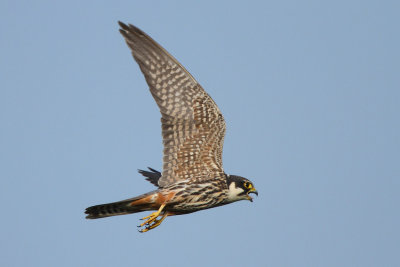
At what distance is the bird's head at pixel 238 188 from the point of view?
1098 centimetres

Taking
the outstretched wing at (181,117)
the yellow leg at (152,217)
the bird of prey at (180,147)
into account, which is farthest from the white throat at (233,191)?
the yellow leg at (152,217)

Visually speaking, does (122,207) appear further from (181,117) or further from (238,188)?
(238,188)

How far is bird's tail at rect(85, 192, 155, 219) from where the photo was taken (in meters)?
10.5

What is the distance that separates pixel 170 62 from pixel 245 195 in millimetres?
2593

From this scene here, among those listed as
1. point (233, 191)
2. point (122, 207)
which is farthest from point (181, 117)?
point (122, 207)

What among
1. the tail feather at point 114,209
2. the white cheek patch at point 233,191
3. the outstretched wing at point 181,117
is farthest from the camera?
the white cheek patch at point 233,191

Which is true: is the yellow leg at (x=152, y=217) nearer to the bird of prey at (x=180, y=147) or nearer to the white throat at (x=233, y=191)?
the bird of prey at (x=180, y=147)

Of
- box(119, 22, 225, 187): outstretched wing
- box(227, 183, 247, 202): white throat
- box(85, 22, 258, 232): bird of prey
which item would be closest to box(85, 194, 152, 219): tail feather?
box(85, 22, 258, 232): bird of prey

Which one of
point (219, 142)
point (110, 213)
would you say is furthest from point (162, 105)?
point (110, 213)

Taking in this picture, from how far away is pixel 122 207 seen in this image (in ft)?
34.9

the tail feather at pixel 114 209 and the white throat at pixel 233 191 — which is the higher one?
the white throat at pixel 233 191

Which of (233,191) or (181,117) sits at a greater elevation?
(181,117)

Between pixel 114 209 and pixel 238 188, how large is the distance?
2114 mm

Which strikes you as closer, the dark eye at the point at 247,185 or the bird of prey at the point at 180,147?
the bird of prey at the point at 180,147
